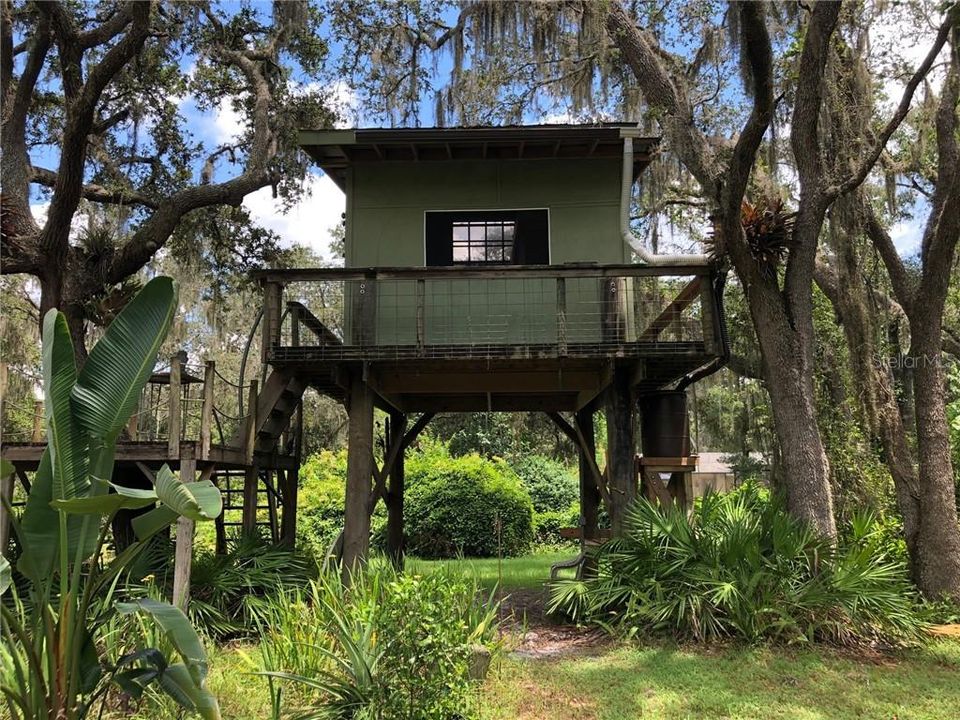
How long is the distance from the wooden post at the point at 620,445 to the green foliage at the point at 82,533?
5971 millimetres

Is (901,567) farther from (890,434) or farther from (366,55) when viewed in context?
(366,55)

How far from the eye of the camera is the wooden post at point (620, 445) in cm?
955

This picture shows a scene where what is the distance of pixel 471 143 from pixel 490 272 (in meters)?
2.30

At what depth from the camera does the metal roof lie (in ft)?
33.3

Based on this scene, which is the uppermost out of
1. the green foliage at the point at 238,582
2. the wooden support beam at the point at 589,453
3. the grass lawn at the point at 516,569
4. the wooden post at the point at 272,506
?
the wooden support beam at the point at 589,453

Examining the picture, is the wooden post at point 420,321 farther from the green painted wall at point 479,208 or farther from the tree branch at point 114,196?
the tree branch at point 114,196

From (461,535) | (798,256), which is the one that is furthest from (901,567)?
(461,535)

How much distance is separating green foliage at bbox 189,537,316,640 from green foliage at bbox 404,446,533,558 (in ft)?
25.2

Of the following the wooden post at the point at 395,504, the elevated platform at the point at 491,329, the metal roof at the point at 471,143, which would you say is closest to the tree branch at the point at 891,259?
the elevated platform at the point at 491,329

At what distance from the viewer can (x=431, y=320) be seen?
34.2ft

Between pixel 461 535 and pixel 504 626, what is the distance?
340 inches

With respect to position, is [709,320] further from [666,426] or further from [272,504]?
Answer: [272,504]

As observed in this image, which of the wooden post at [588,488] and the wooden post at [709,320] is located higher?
the wooden post at [709,320]

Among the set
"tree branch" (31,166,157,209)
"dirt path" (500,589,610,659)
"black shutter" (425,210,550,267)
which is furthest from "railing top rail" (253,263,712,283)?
"tree branch" (31,166,157,209)
